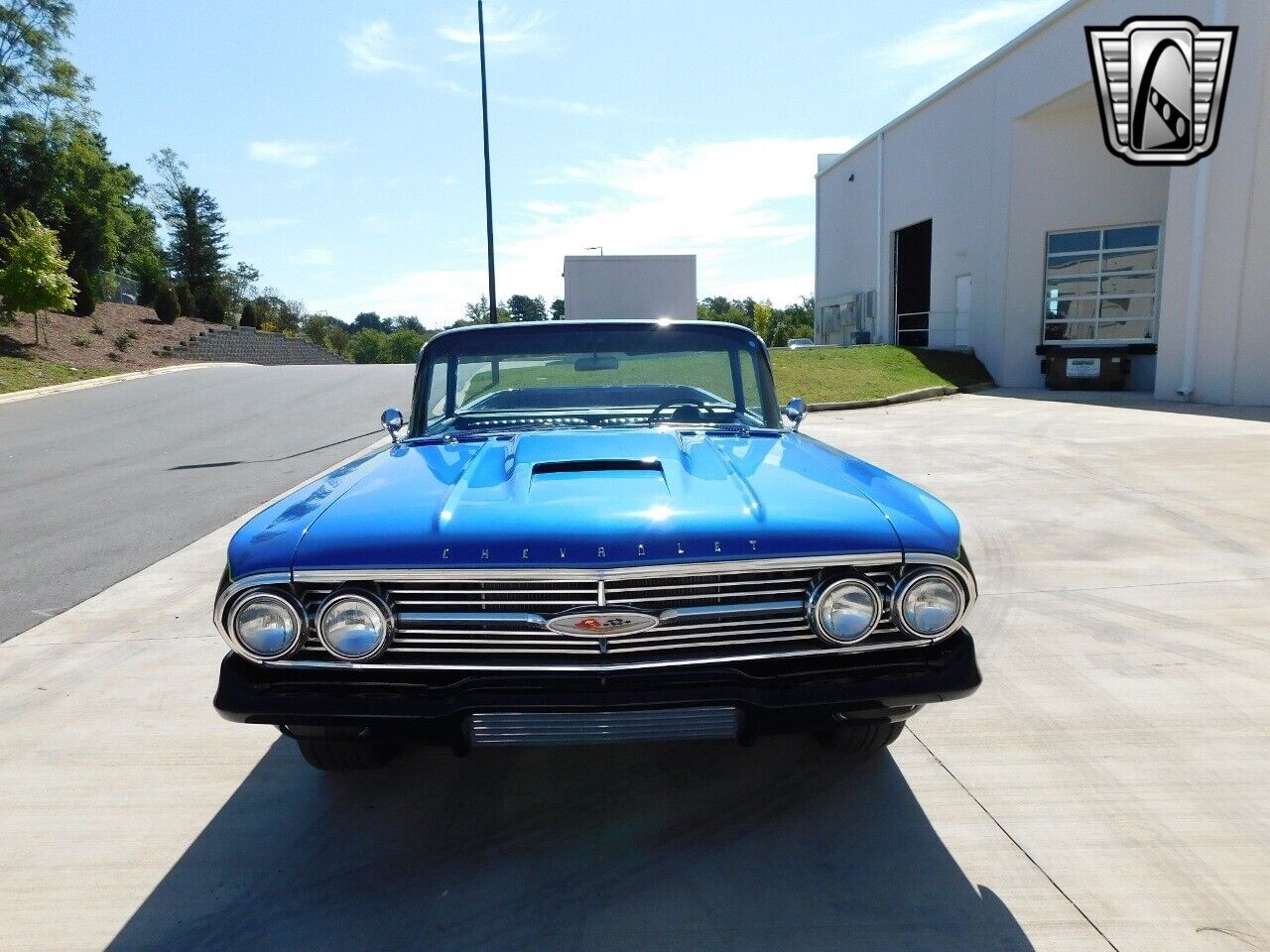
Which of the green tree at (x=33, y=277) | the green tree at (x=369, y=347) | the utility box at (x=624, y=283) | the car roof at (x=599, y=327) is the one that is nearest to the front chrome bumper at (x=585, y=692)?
the car roof at (x=599, y=327)

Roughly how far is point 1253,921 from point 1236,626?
244 centimetres

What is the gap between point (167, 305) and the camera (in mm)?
38531

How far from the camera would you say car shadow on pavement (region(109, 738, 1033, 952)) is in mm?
2086

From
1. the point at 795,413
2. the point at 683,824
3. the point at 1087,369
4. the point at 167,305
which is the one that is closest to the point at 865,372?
the point at 1087,369

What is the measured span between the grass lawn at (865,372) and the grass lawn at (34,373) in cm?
1743

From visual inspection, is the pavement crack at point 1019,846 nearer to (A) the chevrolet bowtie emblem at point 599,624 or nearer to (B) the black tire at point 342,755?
(A) the chevrolet bowtie emblem at point 599,624

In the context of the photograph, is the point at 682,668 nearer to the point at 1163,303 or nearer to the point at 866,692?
the point at 866,692

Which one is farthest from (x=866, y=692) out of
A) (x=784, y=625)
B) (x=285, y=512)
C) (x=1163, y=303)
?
(x=1163, y=303)

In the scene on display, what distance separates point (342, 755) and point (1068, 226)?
66.9 ft

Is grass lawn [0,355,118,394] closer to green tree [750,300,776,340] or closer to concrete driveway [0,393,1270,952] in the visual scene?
concrete driveway [0,393,1270,952]

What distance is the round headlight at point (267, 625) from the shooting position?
7.01 ft

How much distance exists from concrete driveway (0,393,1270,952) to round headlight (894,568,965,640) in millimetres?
664

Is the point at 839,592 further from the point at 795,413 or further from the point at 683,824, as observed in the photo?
the point at 795,413

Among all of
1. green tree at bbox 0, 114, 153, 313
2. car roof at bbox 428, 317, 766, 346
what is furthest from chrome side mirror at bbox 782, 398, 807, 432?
green tree at bbox 0, 114, 153, 313
